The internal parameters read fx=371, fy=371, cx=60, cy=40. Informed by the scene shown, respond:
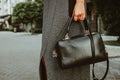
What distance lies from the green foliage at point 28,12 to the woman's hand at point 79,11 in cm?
3569

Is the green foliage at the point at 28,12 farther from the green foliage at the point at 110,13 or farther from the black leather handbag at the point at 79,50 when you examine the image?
the black leather handbag at the point at 79,50

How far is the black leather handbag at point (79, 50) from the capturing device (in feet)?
7.70

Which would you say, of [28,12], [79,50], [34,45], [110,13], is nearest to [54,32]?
[79,50]

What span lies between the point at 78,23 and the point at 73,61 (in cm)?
26

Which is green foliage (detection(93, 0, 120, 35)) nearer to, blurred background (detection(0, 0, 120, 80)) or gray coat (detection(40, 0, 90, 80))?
blurred background (detection(0, 0, 120, 80))

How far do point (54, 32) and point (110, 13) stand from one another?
14.3 meters

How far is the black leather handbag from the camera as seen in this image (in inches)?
92.4

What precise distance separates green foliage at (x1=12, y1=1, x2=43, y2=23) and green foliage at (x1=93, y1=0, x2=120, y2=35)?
69.9 feet

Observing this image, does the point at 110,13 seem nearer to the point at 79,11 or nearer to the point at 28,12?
the point at 79,11

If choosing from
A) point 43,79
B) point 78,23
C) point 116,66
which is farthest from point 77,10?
point 116,66

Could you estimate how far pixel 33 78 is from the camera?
655 cm

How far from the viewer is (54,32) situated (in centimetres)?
240

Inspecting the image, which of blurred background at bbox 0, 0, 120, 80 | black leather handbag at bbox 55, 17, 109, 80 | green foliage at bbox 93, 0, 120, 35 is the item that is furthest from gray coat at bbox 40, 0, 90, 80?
green foliage at bbox 93, 0, 120, 35

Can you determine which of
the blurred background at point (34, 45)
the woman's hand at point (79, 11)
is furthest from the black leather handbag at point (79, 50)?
the blurred background at point (34, 45)
